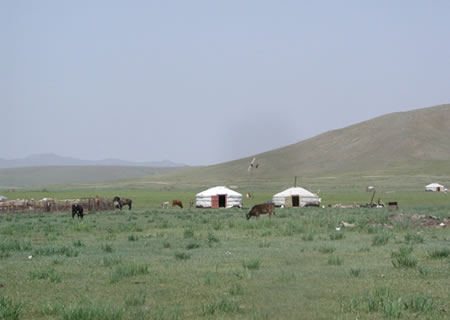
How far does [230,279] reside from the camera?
12.7 m

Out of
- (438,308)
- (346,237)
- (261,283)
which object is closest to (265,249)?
(346,237)

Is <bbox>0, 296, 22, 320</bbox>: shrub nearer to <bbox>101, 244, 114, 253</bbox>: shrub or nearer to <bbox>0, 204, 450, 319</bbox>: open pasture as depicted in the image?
<bbox>0, 204, 450, 319</bbox>: open pasture

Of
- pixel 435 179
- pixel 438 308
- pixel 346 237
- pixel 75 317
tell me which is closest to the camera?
pixel 75 317

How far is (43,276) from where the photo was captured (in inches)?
516

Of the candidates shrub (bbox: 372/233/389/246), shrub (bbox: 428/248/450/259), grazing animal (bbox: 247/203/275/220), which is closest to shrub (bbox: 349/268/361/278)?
shrub (bbox: 428/248/450/259)

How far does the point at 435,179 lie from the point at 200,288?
101627mm

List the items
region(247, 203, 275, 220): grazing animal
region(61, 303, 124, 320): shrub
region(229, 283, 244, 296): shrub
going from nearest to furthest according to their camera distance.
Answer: region(61, 303, 124, 320): shrub, region(229, 283, 244, 296): shrub, region(247, 203, 275, 220): grazing animal

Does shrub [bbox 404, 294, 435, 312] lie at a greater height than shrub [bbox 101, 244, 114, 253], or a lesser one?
lesser

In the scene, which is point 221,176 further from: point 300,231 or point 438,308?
point 438,308

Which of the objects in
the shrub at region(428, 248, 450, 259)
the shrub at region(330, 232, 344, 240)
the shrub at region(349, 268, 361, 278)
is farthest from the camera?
the shrub at region(330, 232, 344, 240)

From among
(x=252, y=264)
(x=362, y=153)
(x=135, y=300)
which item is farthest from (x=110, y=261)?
(x=362, y=153)

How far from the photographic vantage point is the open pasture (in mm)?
9672

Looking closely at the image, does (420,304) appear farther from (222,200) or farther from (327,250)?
(222,200)

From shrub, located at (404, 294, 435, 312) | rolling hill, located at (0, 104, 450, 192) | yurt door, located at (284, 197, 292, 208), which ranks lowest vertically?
shrub, located at (404, 294, 435, 312)
